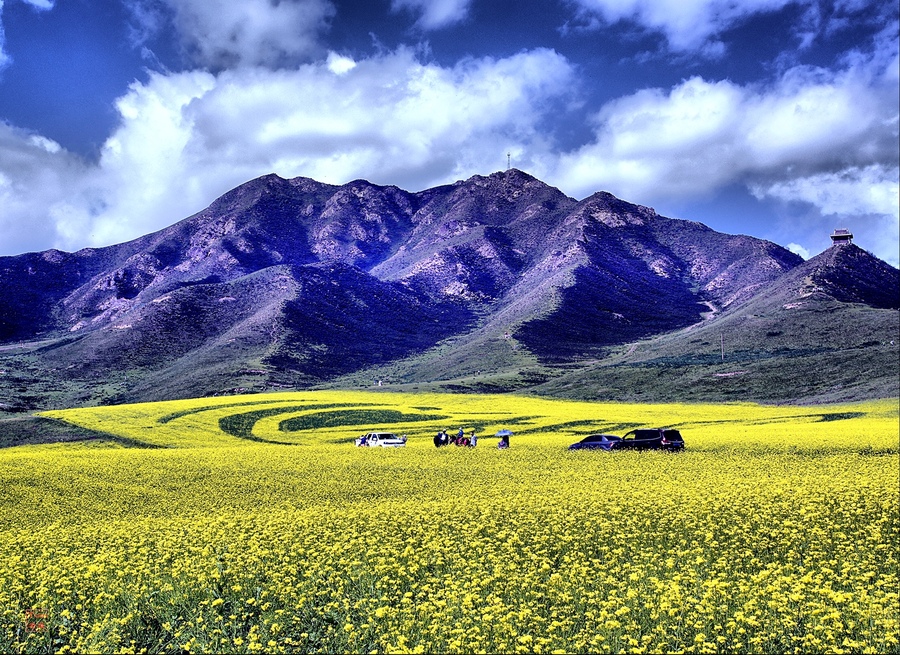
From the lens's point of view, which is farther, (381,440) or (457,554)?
(381,440)

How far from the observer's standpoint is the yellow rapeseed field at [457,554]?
936 centimetres

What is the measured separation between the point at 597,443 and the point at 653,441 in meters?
2.97

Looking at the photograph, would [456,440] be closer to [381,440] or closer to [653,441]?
[381,440]

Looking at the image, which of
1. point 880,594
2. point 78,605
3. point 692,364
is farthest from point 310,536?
point 692,364

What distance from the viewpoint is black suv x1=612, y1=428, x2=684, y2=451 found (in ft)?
116

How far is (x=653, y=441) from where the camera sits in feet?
119

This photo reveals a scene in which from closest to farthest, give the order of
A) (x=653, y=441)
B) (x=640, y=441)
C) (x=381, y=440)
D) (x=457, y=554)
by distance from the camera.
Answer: (x=457, y=554), (x=653, y=441), (x=640, y=441), (x=381, y=440)

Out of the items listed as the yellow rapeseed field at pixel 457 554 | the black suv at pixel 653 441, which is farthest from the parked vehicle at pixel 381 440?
the black suv at pixel 653 441

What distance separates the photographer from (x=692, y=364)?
113m

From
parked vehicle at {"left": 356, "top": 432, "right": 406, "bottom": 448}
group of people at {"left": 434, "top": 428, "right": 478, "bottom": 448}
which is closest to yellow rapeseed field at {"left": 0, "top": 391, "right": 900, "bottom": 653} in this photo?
group of people at {"left": 434, "top": 428, "right": 478, "bottom": 448}

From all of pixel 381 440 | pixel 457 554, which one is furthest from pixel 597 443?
pixel 457 554

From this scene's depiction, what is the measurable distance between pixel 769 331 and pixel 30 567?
14245cm

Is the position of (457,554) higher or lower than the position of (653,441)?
higher

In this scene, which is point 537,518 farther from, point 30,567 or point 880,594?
point 30,567
